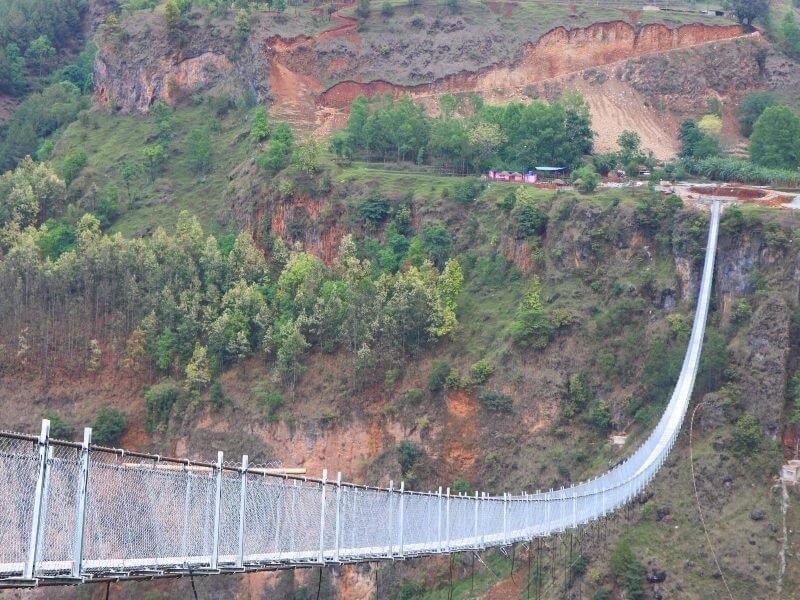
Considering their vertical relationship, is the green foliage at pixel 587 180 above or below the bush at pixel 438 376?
above

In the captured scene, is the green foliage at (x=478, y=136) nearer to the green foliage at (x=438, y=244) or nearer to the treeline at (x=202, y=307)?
the green foliage at (x=438, y=244)

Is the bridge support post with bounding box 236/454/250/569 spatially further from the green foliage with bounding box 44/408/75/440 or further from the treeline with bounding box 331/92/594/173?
the treeline with bounding box 331/92/594/173

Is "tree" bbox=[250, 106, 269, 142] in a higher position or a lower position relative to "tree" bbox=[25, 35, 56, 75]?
higher

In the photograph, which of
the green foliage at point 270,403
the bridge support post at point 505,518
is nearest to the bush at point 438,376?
the green foliage at point 270,403

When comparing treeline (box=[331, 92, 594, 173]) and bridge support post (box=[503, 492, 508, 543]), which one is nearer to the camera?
bridge support post (box=[503, 492, 508, 543])

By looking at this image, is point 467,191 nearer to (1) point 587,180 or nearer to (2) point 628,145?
(1) point 587,180

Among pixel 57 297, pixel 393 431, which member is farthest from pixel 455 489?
pixel 57 297

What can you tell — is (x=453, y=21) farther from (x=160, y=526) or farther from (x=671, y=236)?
(x=160, y=526)

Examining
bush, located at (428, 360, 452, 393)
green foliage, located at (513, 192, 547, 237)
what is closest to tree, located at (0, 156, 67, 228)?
green foliage, located at (513, 192, 547, 237)
